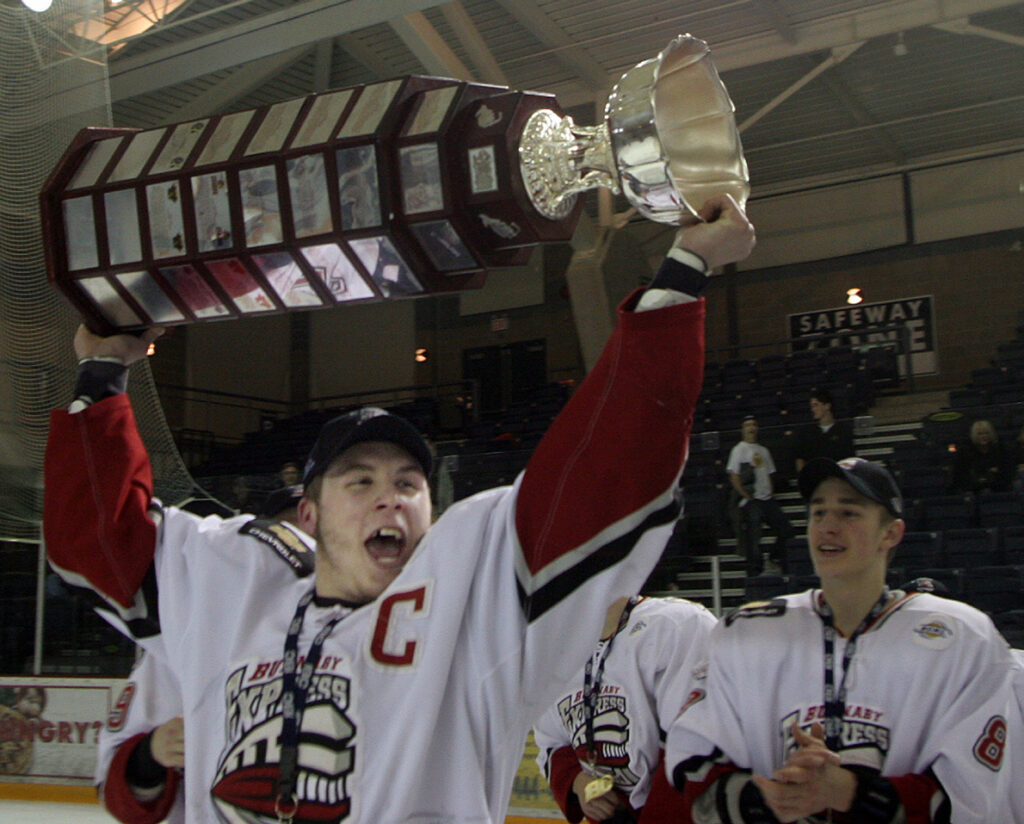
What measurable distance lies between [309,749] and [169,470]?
4.80 meters

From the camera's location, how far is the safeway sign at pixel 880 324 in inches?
555

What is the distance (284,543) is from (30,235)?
9.46 ft

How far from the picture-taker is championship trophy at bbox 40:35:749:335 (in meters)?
1.37

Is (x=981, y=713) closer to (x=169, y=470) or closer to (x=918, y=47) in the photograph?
(x=169, y=470)

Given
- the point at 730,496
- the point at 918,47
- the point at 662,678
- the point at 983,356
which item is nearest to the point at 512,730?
the point at 662,678

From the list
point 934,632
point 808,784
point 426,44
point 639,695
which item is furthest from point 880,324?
point 808,784

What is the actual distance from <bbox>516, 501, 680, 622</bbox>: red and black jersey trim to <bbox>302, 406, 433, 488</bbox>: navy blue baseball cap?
0.38 metres

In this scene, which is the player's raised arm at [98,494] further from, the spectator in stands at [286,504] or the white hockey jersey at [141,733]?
the spectator in stands at [286,504]

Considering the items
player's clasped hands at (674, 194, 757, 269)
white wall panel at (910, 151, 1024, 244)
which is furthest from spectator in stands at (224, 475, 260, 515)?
white wall panel at (910, 151, 1024, 244)

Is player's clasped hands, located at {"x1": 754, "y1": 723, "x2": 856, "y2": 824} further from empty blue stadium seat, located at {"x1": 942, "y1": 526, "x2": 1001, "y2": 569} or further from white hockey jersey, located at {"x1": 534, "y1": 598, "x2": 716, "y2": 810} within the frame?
empty blue stadium seat, located at {"x1": 942, "y1": 526, "x2": 1001, "y2": 569}

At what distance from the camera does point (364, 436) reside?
1630 millimetres

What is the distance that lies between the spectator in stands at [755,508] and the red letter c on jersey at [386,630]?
4.08m

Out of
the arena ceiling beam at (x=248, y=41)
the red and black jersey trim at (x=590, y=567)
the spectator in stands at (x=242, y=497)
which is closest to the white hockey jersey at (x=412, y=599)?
the red and black jersey trim at (x=590, y=567)

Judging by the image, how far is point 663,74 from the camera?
4.52 feet
